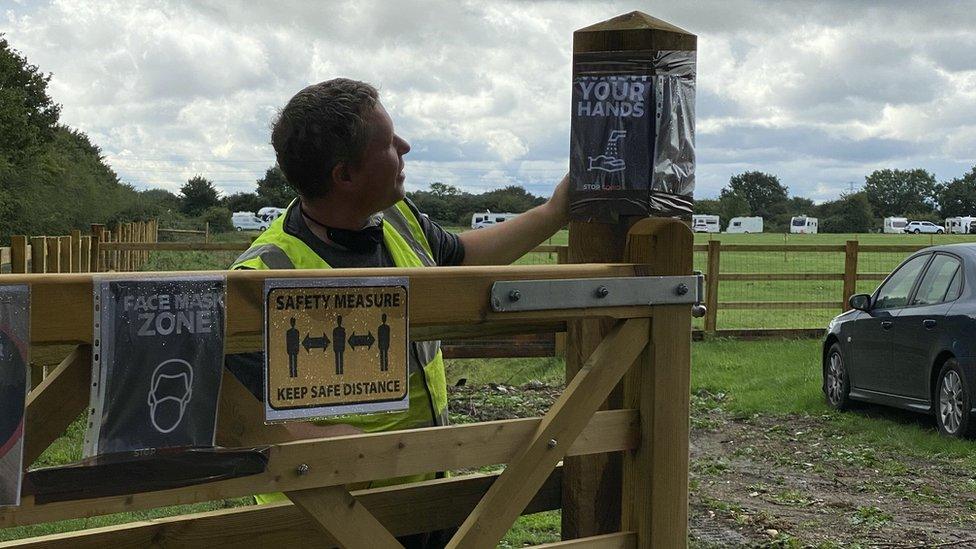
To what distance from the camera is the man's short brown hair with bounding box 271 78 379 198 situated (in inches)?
104

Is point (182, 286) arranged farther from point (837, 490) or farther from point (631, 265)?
point (837, 490)

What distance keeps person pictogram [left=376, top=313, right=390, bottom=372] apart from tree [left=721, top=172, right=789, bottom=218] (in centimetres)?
10724

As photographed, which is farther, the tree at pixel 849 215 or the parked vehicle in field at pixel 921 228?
the tree at pixel 849 215

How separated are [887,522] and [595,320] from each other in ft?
15.7

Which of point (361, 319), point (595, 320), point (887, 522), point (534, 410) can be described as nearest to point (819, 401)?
point (534, 410)

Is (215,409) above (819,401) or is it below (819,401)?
above

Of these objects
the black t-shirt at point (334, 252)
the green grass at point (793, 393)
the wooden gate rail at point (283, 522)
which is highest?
the black t-shirt at point (334, 252)

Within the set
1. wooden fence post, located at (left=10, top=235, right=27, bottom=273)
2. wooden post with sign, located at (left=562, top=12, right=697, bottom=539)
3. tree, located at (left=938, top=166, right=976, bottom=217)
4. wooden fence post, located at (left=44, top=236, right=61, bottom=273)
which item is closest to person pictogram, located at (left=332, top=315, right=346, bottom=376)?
wooden post with sign, located at (left=562, top=12, right=697, bottom=539)

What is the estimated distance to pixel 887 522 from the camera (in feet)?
22.1

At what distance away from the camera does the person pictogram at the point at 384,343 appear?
6.96ft

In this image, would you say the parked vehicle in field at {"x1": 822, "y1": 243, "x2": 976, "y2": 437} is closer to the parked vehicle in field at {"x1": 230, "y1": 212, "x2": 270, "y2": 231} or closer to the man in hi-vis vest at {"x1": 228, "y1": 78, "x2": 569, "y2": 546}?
the man in hi-vis vest at {"x1": 228, "y1": 78, "x2": 569, "y2": 546}

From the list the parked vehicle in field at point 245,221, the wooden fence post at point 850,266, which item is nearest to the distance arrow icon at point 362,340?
the wooden fence post at point 850,266

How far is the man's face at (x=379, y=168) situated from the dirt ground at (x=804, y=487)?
394cm

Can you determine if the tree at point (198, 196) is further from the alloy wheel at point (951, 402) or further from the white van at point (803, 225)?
the alloy wheel at point (951, 402)
